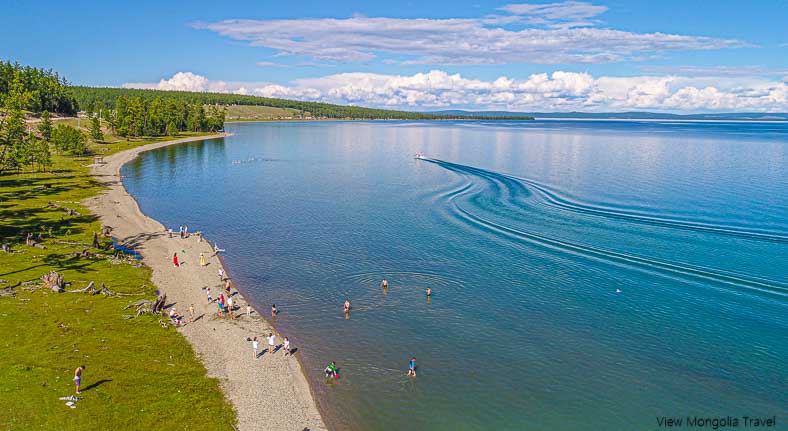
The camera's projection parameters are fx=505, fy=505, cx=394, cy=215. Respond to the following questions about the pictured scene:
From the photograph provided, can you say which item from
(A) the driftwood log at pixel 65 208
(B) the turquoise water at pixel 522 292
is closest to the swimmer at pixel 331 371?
(B) the turquoise water at pixel 522 292

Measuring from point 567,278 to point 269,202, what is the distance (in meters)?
64.9

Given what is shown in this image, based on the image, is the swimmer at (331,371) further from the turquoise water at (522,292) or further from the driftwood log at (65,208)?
the driftwood log at (65,208)

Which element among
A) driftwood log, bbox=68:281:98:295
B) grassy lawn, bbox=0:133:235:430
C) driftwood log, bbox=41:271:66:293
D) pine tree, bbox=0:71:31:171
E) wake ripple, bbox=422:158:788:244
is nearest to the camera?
grassy lawn, bbox=0:133:235:430

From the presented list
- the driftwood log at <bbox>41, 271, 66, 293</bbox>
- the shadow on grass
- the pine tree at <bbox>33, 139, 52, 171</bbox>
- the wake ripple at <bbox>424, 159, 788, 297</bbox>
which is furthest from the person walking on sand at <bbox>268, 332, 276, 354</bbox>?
the pine tree at <bbox>33, 139, 52, 171</bbox>

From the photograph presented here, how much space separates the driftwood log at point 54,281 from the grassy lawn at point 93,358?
66 centimetres

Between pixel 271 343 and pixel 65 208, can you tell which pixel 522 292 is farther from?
pixel 65 208

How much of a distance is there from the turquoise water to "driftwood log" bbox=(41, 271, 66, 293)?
17.5 metres

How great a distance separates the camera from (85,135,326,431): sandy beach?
113 feet

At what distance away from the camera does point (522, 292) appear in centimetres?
5675

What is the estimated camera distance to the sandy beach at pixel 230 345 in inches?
1358

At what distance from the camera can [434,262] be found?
6600cm

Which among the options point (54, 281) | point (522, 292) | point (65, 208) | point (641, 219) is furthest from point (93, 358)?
point (641, 219)

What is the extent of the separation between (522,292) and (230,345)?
104ft

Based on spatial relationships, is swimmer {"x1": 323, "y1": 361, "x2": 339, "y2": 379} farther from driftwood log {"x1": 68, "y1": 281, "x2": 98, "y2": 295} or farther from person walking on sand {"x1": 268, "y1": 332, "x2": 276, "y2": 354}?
driftwood log {"x1": 68, "y1": 281, "x2": 98, "y2": 295}
